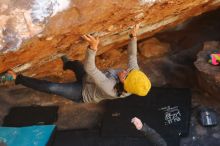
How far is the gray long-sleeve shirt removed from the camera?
3.74m

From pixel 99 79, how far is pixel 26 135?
7.36ft

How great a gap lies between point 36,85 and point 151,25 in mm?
1963

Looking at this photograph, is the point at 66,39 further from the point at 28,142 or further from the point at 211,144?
the point at 211,144

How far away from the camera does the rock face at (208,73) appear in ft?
18.1

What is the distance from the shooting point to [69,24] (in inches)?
145

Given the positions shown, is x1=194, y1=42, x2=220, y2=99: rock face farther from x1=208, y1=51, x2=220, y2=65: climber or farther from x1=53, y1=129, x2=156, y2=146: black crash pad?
x1=53, y1=129, x2=156, y2=146: black crash pad

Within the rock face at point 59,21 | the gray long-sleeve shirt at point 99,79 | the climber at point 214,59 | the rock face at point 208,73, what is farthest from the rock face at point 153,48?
the gray long-sleeve shirt at point 99,79

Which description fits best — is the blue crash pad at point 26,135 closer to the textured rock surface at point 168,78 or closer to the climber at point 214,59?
the textured rock surface at point 168,78

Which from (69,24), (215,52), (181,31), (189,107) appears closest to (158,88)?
(189,107)

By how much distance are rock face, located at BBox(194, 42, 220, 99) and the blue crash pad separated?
7.46ft

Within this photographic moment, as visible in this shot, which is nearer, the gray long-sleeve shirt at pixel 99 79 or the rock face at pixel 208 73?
the gray long-sleeve shirt at pixel 99 79

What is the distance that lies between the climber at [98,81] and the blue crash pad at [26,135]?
125 cm

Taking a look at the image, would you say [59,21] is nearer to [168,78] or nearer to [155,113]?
[155,113]

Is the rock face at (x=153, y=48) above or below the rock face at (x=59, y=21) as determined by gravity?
below
